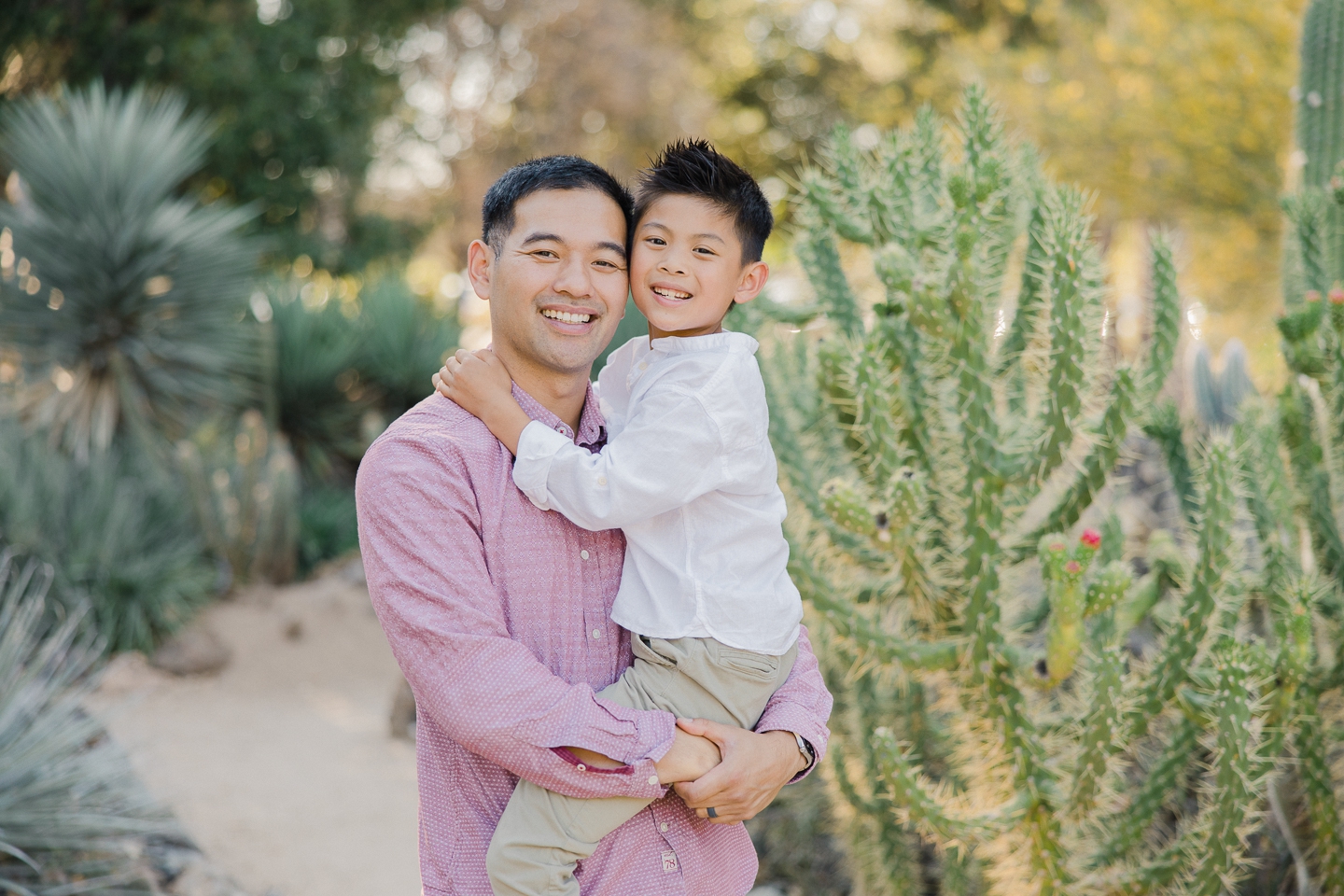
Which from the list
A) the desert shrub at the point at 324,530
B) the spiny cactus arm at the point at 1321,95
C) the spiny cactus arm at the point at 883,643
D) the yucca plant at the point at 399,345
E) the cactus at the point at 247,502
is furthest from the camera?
the yucca plant at the point at 399,345

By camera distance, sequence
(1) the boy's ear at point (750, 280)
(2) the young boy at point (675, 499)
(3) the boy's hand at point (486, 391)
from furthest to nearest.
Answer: (1) the boy's ear at point (750, 280) < (3) the boy's hand at point (486, 391) < (2) the young boy at point (675, 499)

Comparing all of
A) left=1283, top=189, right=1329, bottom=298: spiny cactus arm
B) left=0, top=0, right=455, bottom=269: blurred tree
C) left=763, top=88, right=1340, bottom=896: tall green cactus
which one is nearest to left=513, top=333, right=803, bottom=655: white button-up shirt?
left=763, top=88, right=1340, bottom=896: tall green cactus

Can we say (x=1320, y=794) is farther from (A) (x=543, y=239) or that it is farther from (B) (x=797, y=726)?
(A) (x=543, y=239)

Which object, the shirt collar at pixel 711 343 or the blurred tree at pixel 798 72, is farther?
the blurred tree at pixel 798 72

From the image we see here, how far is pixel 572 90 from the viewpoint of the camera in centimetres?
2170

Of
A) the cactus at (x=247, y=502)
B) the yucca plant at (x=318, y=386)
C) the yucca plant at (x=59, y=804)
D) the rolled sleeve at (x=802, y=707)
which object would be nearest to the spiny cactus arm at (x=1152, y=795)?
the rolled sleeve at (x=802, y=707)

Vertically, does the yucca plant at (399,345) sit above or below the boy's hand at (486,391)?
above

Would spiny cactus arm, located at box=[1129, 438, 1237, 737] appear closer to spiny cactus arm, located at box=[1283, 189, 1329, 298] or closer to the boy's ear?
spiny cactus arm, located at box=[1283, 189, 1329, 298]

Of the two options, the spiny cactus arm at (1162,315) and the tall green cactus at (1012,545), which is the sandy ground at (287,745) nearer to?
the tall green cactus at (1012,545)

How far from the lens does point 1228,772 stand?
10.6 ft

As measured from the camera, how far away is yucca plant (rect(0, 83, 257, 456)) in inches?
361

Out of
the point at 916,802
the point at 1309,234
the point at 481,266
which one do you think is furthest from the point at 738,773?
the point at 1309,234

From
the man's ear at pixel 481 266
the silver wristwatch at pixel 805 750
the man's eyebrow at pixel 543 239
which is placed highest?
the man's eyebrow at pixel 543 239

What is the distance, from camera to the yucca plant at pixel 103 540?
23.8ft
